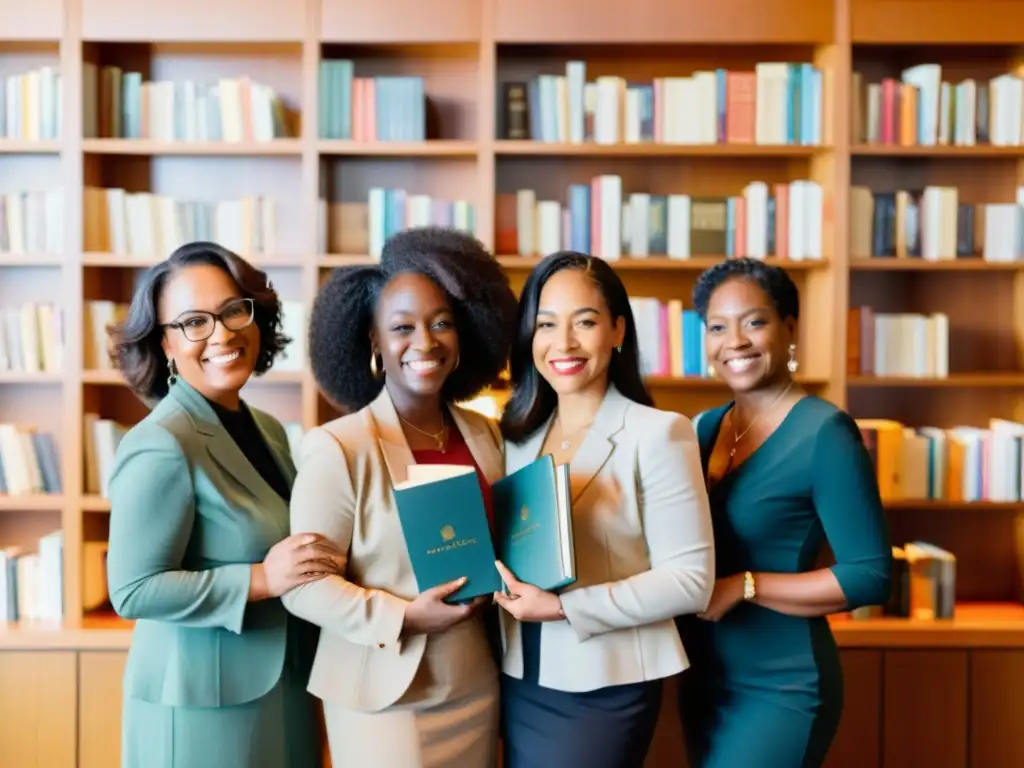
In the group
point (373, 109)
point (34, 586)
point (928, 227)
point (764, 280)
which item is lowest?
point (34, 586)

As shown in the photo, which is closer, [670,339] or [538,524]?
[538,524]

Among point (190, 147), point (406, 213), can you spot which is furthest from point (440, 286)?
point (190, 147)

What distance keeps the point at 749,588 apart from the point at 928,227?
2128 millimetres

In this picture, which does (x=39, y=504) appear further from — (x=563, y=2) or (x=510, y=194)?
(x=563, y=2)

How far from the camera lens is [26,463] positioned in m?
3.54

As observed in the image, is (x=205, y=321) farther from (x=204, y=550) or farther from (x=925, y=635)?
(x=925, y=635)

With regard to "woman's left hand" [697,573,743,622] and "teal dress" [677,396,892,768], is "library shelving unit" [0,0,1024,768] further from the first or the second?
"woman's left hand" [697,573,743,622]

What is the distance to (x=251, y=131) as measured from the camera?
355 centimetres

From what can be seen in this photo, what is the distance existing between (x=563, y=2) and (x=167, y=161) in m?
1.68

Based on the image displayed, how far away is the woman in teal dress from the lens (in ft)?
6.77

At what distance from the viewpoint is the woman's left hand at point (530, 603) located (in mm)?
1813

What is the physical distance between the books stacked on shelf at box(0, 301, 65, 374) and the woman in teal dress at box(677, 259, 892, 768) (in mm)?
2492

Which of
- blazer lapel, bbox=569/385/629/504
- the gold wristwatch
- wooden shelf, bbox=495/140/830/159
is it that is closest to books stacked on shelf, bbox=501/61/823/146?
wooden shelf, bbox=495/140/830/159

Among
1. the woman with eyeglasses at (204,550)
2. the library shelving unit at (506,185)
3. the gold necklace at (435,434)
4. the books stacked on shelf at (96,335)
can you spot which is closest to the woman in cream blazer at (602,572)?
the gold necklace at (435,434)
